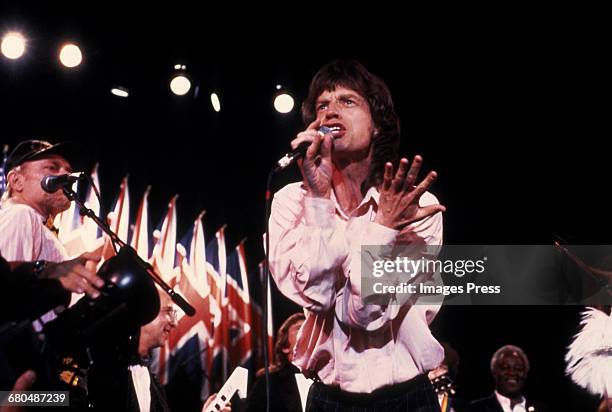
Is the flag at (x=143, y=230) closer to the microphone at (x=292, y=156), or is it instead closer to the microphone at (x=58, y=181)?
the microphone at (x=58, y=181)

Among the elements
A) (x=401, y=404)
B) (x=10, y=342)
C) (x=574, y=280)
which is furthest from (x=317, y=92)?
(x=574, y=280)

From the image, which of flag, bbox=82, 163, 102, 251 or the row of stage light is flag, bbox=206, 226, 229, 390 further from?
the row of stage light

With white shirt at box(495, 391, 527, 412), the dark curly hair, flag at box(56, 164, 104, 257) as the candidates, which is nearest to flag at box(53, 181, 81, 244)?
flag at box(56, 164, 104, 257)

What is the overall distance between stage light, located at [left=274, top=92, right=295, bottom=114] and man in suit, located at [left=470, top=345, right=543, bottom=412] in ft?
10.4

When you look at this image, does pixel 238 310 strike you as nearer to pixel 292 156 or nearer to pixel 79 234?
pixel 79 234

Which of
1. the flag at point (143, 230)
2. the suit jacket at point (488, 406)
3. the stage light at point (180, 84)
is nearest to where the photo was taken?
the stage light at point (180, 84)

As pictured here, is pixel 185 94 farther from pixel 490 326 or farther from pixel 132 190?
pixel 490 326

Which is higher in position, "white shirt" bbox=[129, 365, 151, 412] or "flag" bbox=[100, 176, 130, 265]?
"flag" bbox=[100, 176, 130, 265]

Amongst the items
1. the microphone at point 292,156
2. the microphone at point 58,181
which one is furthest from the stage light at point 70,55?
the microphone at point 292,156

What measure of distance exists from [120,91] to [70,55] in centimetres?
56

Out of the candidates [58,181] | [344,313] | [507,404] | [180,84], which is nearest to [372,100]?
[344,313]

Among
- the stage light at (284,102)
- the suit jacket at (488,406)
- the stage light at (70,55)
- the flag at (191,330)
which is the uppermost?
the stage light at (70,55)

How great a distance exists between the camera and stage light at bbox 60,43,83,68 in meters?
5.53

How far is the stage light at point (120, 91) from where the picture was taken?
5929 millimetres
